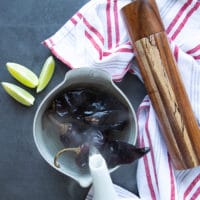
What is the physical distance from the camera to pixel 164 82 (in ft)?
1.92

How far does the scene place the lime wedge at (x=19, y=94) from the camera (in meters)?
0.63

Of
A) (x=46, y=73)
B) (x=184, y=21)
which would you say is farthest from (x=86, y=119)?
(x=184, y=21)

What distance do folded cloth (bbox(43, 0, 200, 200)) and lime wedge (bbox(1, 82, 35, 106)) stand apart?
0.24 ft

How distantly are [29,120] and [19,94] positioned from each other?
0.14 ft

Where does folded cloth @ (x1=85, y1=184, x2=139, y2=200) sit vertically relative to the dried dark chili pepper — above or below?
below

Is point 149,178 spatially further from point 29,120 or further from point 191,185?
point 29,120

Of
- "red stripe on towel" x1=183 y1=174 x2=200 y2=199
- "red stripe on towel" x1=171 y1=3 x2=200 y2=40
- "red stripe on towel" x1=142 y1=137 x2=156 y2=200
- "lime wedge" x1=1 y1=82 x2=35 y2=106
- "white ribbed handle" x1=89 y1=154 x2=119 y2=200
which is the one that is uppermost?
"lime wedge" x1=1 y1=82 x2=35 y2=106

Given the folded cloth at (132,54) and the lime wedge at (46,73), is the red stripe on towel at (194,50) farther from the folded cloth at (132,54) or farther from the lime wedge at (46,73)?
the lime wedge at (46,73)

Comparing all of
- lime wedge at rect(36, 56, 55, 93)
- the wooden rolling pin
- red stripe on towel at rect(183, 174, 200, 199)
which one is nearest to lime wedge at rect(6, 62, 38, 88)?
lime wedge at rect(36, 56, 55, 93)

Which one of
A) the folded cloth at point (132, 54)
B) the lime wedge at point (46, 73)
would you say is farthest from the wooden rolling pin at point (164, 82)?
the lime wedge at point (46, 73)

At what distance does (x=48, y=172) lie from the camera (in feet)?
2.07

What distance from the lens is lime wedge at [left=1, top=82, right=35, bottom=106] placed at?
63cm

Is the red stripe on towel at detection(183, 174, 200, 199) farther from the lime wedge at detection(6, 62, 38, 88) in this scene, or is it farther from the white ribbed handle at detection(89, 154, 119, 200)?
the lime wedge at detection(6, 62, 38, 88)

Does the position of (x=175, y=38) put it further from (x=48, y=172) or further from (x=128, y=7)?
(x=48, y=172)
